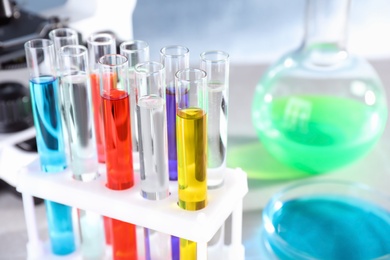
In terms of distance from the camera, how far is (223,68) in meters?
0.83

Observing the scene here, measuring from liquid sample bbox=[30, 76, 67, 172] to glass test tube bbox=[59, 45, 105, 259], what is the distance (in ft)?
0.06

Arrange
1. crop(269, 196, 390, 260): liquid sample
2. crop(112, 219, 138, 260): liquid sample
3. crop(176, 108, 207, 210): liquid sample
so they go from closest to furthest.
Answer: crop(176, 108, 207, 210): liquid sample → crop(112, 219, 138, 260): liquid sample → crop(269, 196, 390, 260): liquid sample

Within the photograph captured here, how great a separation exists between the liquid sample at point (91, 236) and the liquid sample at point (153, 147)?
0.47 feet

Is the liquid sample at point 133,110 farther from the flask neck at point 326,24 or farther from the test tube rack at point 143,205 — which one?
the flask neck at point 326,24

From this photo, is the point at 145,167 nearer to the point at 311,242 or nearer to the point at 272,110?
the point at 311,242

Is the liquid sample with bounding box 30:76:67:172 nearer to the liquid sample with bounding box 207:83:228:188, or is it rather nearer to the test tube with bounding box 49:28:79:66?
the test tube with bounding box 49:28:79:66

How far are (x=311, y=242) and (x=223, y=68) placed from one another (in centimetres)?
33

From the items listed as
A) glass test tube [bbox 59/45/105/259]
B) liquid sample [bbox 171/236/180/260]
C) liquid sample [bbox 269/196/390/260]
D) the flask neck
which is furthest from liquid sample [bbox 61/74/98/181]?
the flask neck

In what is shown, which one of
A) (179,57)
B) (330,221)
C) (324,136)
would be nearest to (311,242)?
(330,221)

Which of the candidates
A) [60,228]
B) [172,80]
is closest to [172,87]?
[172,80]

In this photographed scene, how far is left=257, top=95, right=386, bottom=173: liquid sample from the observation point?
3.88 ft

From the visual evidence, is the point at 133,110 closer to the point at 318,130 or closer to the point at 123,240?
the point at 123,240

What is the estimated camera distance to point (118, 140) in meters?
0.84

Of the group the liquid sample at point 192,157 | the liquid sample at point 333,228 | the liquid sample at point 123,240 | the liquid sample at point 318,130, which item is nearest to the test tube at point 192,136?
the liquid sample at point 192,157
